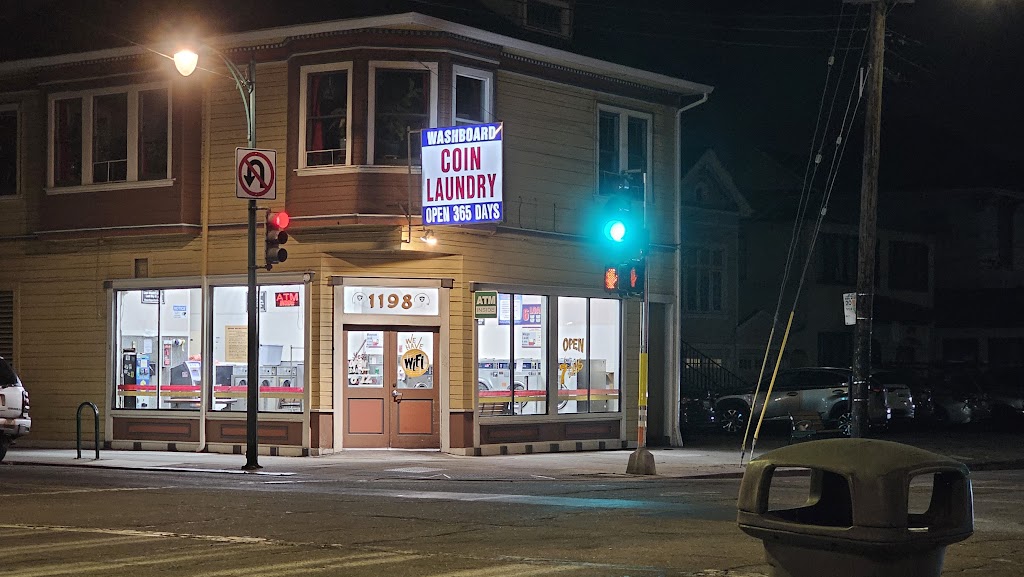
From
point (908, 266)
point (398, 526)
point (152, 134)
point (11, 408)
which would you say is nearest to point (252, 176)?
point (152, 134)

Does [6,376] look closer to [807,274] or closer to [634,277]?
[634,277]

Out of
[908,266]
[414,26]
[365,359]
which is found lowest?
[365,359]

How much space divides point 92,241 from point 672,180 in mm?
12253

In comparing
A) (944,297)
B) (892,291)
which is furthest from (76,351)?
(944,297)

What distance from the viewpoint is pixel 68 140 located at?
2672 cm

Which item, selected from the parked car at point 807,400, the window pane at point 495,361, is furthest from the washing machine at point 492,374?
the parked car at point 807,400

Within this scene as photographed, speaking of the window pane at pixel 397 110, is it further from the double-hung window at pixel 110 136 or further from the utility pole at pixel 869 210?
the utility pole at pixel 869 210

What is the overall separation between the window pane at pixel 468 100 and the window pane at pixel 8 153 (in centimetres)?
997

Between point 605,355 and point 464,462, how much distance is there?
5.42 m

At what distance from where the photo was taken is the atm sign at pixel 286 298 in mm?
24797

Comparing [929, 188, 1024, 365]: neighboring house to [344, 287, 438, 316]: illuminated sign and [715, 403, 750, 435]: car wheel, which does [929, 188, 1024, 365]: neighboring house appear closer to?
[715, 403, 750, 435]: car wheel

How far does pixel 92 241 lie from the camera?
26828 millimetres

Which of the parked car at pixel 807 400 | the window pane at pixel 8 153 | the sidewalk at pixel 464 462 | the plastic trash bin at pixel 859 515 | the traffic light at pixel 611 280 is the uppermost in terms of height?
the window pane at pixel 8 153

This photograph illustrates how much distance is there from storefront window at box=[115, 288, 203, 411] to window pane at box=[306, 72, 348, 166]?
3.88 m
